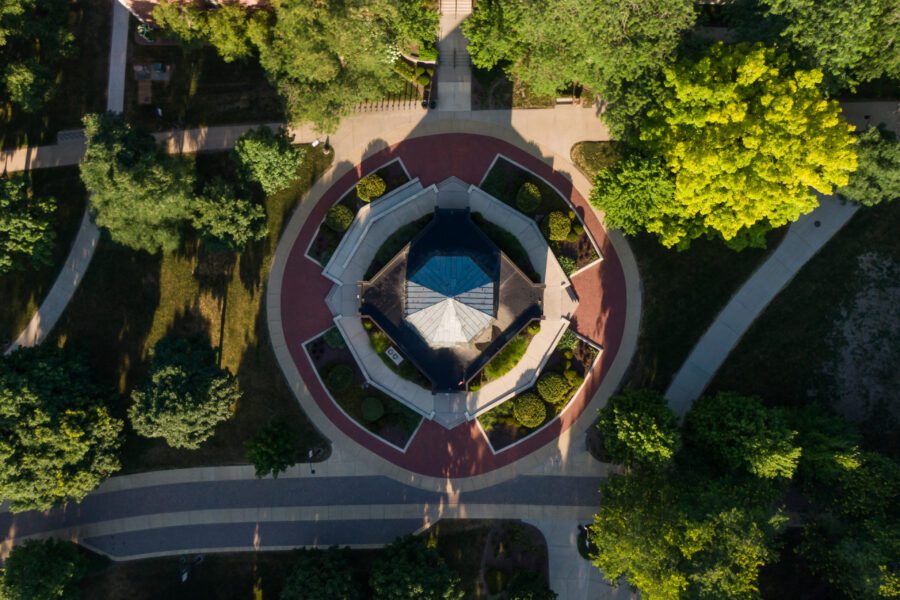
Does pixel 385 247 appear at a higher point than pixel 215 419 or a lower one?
higher

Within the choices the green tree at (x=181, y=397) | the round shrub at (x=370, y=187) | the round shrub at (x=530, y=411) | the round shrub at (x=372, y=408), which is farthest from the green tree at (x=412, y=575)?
the round shrub at (x=370, y=187)

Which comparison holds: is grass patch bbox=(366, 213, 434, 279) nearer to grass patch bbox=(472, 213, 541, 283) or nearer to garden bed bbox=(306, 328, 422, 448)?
grass patch bbox=(472, 213, 541, 283)

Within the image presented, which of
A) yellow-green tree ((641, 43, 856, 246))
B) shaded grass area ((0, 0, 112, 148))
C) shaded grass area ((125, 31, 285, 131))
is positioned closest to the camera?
yellow-green tree ((641, 43, 856, 246))

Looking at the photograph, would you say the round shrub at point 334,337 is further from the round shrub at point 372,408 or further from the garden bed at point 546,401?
the garden bed at point 546,401

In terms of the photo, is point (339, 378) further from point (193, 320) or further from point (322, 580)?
point (322, 580)

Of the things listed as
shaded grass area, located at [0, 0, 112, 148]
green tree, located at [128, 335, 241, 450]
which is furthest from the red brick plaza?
shaded grass area, located at [0, 0, 112, 148]

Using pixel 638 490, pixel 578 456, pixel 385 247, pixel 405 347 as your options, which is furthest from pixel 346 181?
pixel 638 490

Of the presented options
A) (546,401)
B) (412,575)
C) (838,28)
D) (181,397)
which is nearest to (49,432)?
(181,397)

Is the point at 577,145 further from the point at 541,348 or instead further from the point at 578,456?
the point at 578,456
